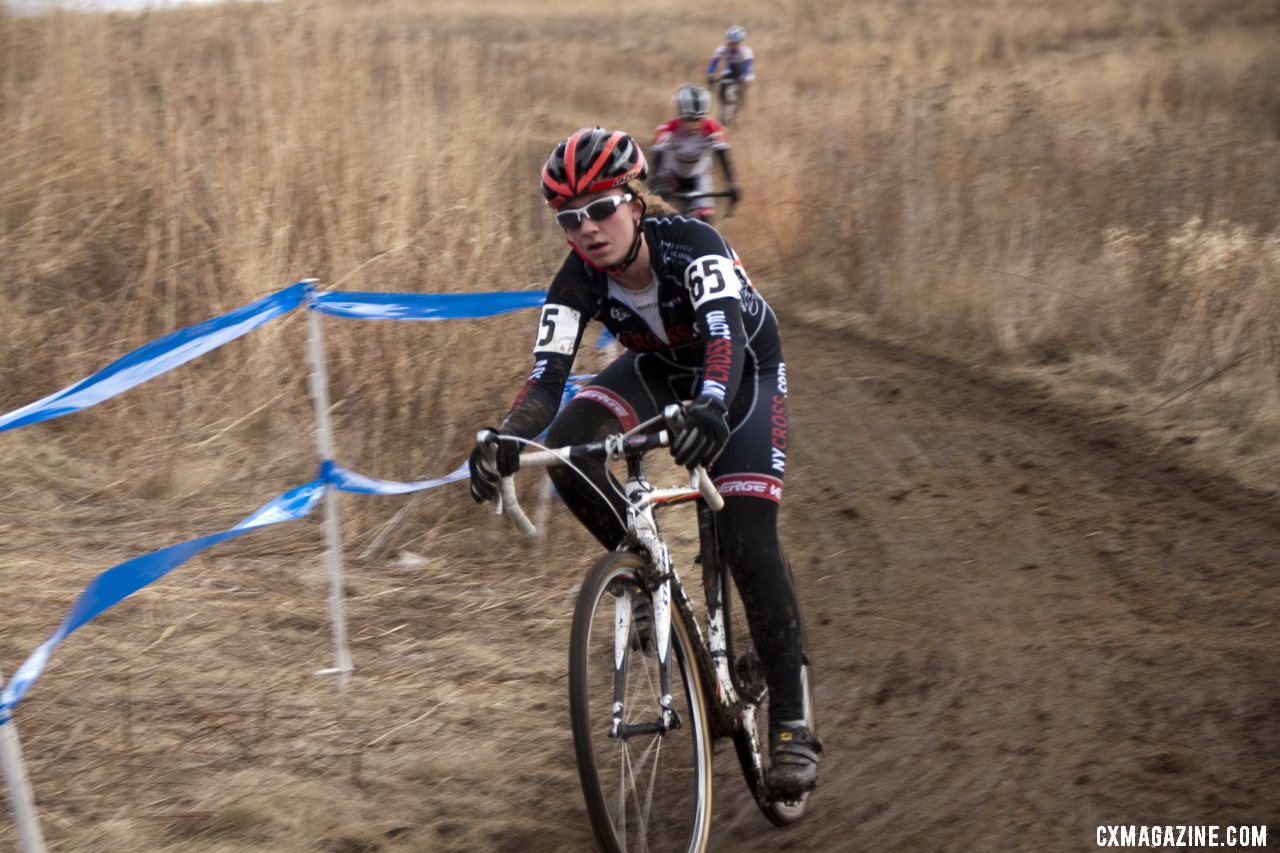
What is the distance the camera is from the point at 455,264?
25.0 feet

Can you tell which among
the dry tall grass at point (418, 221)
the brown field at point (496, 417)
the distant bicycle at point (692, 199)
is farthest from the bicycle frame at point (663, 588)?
the distant bicycle at point (692, 199)

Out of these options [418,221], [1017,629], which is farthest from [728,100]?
[1017,629]

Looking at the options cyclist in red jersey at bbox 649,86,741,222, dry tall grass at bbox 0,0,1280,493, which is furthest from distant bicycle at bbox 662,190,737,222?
dry tall grass at bbox 0,0,1280,493

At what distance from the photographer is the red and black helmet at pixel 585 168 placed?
3.72m

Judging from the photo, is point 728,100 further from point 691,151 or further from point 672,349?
point 672,349

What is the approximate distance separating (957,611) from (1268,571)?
1.61 meters

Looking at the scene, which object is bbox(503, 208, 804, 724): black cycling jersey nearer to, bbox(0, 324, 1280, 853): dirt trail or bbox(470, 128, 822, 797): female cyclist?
bbox(470, 128, 822, 797): female cyclist

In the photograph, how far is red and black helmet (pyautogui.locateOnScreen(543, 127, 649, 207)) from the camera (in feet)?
12.2

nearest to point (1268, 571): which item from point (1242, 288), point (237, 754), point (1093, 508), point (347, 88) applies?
point (1093, 508)

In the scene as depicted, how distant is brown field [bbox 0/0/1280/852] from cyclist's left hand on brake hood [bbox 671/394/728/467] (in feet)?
4.65

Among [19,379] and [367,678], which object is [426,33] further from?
[367,678]

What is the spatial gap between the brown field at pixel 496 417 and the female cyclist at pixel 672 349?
2.44ft

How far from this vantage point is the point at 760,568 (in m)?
A: 3.79

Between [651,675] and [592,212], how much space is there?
1378mm
